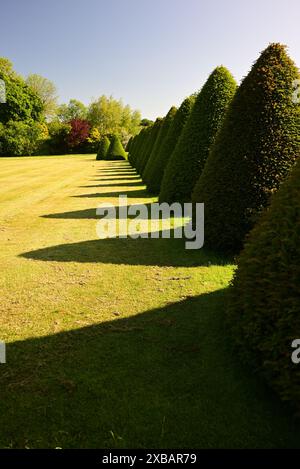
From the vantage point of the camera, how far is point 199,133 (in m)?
12.3

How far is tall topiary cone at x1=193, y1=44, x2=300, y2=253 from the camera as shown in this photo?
784cm

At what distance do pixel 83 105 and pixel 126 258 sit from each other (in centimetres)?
11088

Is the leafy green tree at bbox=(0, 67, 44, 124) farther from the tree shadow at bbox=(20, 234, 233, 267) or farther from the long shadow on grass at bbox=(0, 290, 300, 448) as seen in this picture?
the long shadow on grass at bbox=(0, 290, 300, 448)

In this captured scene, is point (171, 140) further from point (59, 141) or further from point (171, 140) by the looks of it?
point (59, 141)

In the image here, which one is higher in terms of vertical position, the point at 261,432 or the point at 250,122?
the point at 250,122

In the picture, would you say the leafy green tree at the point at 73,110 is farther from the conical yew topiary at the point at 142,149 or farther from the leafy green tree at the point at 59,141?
the conical yew topiary at the point at 142,149

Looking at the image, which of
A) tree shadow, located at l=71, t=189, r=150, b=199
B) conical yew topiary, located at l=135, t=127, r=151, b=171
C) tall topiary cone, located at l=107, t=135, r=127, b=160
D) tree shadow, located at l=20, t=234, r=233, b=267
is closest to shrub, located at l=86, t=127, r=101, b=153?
tall topiary cone, located at l=107, t=135, r=127, b=160

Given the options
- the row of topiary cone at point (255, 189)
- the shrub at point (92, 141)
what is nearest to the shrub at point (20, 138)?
the shrub at point (92, 141)

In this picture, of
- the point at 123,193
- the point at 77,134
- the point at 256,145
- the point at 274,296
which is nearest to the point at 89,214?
the point at 123,193

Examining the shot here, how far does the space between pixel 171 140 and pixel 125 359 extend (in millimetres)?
13336

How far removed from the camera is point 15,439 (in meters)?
3.27

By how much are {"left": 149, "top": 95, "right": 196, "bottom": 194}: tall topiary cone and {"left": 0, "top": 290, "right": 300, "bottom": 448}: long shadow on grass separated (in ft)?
39.8
